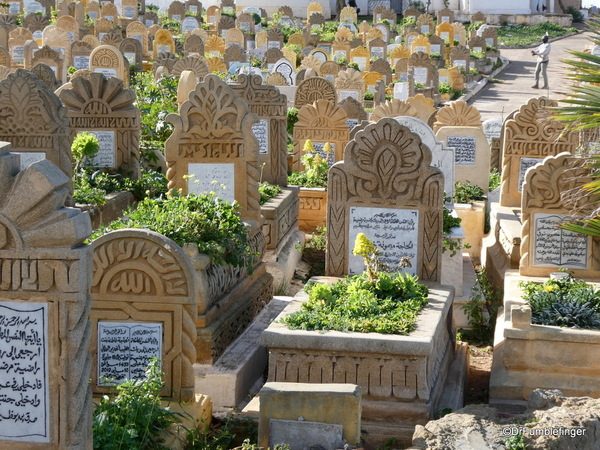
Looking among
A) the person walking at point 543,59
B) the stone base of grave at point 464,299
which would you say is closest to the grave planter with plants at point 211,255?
the stone base of grave at point 464,299

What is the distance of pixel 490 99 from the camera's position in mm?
29141

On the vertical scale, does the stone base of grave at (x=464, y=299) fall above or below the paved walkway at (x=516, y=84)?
below

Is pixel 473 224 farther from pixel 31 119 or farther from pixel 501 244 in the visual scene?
pixel 31 119

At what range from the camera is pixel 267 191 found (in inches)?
419

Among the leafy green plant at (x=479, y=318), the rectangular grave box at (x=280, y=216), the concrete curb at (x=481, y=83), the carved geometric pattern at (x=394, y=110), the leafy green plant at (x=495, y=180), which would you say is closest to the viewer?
the leafy green plant at (x=479, y=318)

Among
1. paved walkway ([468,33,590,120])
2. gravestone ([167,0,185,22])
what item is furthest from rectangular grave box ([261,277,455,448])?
gravestone ([167,0,185,22])

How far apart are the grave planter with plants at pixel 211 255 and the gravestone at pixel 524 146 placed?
429 cm

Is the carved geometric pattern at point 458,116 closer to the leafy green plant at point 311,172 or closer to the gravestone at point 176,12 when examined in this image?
the leafy green plant at point 311,172

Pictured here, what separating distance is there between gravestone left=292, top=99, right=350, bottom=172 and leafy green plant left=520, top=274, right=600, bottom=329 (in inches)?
244

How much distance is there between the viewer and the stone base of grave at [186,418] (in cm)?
521

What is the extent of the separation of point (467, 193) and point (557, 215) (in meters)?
3.89

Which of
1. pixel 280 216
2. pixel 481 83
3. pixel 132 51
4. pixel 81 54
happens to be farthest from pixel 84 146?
pixel 481 83

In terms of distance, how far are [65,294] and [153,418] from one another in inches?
52.6

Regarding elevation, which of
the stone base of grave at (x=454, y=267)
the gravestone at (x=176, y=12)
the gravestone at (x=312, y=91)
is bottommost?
the stone base of grave at (x=454, y=267)
